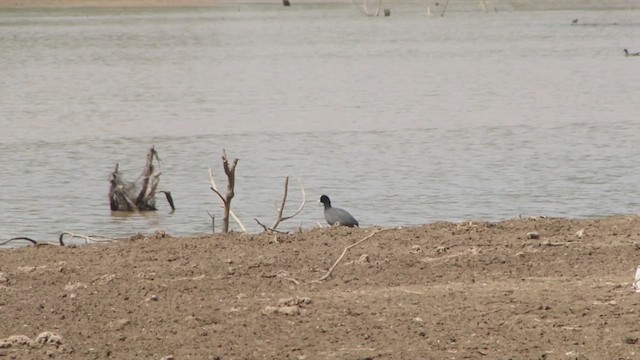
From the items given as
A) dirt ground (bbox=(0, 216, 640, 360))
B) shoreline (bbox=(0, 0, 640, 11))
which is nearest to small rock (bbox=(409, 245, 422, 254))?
dirt ground (bbox=(0, 216, 640, 360))

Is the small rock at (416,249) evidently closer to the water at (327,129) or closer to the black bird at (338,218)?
the black bird at (338,218)

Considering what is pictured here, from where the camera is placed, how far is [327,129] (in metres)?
25.8

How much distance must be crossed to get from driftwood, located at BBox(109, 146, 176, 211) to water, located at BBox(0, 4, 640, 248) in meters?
0.17

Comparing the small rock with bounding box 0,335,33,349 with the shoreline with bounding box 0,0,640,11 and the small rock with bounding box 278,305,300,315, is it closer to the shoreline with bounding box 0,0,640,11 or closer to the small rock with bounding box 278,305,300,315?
the small rock with bounding box 278,305,300,315

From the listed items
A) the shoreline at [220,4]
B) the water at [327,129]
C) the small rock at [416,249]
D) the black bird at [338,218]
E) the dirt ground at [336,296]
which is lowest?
the shoreline at [220,4]

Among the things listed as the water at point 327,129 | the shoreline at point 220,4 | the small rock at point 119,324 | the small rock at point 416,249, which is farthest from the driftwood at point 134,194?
the shoreline at point 220,4

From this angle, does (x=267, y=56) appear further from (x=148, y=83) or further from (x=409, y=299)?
(x=409, y=299)

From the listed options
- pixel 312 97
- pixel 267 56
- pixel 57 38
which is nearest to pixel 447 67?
pixel 267 56

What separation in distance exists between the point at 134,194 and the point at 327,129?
10.1 meters

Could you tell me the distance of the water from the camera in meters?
16.4

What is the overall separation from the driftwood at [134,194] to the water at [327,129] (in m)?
0.17

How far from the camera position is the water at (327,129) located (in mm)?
16422

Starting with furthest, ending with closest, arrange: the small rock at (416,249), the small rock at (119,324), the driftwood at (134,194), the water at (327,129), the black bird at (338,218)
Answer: the water at (327,129)
the driftwood at (134,194)
the black bird at (338,218)
the small rock at (416,249)
the small rock at (119,324)

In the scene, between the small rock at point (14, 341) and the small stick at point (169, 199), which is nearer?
the small rock at point (14, 341)
